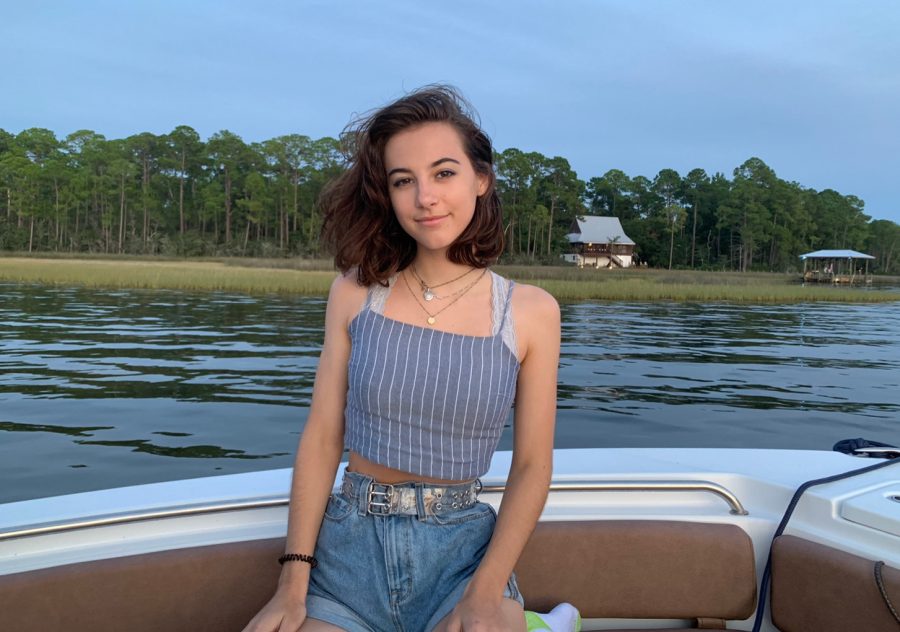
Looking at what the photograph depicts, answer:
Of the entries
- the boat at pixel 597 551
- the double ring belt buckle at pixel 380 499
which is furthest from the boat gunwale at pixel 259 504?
the double ring belt buckle at pixel 380 499

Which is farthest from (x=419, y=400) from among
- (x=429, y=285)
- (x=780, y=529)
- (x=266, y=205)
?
(x=266, y=205)

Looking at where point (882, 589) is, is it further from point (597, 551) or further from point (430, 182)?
point (430, 182)

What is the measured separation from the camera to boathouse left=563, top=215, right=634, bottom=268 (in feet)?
226

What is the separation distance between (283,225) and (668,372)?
61.0 metres

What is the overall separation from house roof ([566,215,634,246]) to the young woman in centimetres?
6780

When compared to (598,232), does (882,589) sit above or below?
below

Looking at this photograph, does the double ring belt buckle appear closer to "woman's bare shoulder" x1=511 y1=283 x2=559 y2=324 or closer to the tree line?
"woman's bare shoulder" x1=511 y1=283 x2=559 y2=324

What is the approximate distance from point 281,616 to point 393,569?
24 centimetres

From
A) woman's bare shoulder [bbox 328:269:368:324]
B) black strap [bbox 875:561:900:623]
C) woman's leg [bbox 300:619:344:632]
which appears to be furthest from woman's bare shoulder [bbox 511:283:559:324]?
black strap [bbox 875:561:900:623]

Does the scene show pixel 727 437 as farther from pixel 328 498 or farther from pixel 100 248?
pixel 100 248

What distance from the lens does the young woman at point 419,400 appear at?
4.98 feet

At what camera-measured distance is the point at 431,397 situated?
1607mm

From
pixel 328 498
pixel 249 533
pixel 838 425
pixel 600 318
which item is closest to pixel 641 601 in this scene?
pixel 328 498

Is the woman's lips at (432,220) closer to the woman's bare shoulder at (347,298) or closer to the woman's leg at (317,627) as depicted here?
the woman's bare shoulder at (347,298)
